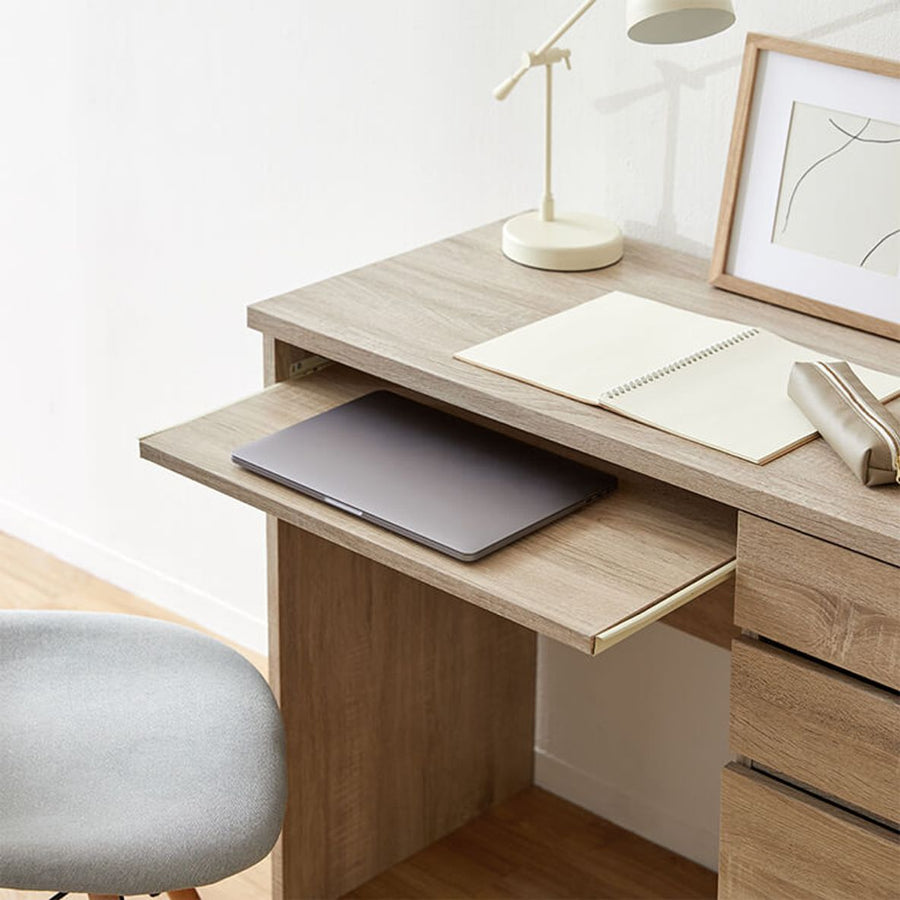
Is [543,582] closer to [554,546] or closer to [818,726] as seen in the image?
[554,546]

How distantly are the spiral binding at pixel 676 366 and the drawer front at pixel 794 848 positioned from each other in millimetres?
353

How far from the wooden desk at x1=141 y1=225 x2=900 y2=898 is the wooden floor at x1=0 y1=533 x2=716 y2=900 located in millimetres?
57

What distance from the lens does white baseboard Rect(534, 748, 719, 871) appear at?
7.19 feet

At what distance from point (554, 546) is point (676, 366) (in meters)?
0.25

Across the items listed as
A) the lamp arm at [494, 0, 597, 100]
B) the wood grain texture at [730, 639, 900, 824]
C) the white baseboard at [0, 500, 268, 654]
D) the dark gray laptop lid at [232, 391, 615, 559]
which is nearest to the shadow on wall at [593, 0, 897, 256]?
the lamp arm at [494, 0, 597, 100]

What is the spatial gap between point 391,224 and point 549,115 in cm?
41

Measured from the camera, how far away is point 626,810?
226 cm

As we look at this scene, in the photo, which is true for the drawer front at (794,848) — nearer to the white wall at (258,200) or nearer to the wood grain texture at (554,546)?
the wood grain texture at (554,546)

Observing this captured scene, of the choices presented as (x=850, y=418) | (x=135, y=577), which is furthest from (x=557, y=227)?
(x=135, y=577)

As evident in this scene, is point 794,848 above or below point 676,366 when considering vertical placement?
below

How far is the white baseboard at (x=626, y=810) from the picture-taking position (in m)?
2.19

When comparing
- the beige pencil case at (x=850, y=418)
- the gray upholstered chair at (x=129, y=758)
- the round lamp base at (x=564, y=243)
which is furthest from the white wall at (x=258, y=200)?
the gray upholstered chair at (x=129, y=758)

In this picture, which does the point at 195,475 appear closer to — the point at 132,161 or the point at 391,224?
the point at 391,224

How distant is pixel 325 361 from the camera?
1.79 metres
